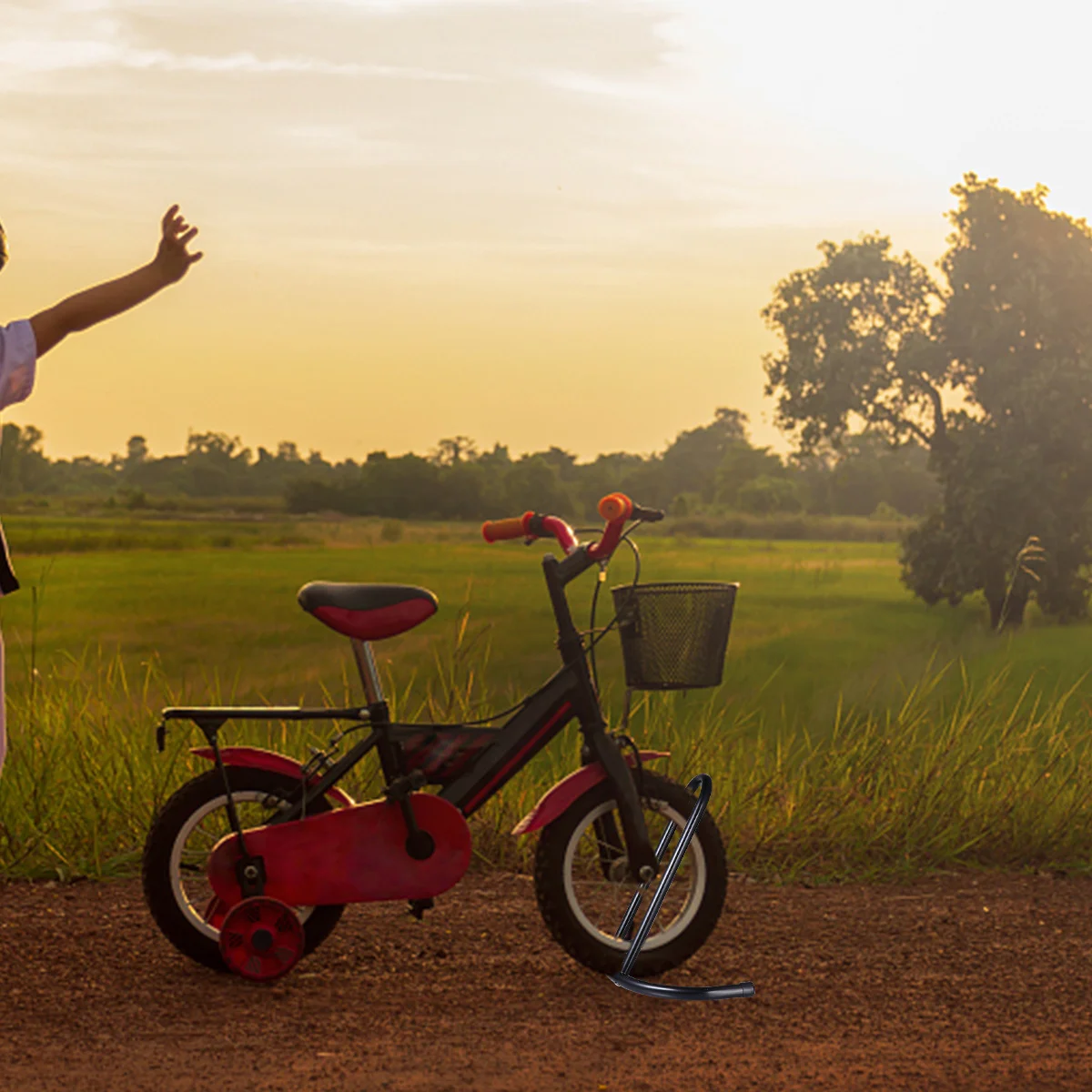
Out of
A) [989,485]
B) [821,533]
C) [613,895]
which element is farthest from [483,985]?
[821,533]

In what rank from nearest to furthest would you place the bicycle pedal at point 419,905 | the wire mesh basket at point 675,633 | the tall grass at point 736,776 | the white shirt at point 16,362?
1. the white shirt at point 16,362
2. the wire mesh basket at point 675,633
3. the bicycle pedal at point 419,905
4. the tall grass at point 736,776

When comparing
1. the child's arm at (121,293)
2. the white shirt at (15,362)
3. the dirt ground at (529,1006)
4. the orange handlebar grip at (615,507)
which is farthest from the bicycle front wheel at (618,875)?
the child's arm at (121,293)

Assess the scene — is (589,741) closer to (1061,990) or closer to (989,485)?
(1061,990)

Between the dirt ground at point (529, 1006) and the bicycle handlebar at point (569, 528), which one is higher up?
the bicycle handlebar at point (569, 528)

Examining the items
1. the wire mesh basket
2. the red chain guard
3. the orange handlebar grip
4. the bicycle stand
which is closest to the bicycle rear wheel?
the red chain guard

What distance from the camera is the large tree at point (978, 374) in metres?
24.0

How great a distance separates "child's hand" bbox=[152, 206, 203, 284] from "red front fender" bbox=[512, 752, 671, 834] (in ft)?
6.14

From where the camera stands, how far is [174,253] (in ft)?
12.8

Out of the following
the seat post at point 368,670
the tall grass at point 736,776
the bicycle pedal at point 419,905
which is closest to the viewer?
the seat post at point 368,670

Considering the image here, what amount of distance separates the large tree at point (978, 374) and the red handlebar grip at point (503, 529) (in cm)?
1967

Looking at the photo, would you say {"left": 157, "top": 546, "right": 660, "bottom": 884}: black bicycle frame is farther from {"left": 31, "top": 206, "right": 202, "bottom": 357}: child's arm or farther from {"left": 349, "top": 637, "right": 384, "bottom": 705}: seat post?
{"left": 31, "top": 206, "right": 202, "bottom": 357}: child's arm

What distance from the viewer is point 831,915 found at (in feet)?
17.4

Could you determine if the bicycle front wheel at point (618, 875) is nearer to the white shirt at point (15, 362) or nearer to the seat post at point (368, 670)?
the seat post at point (368, 670)

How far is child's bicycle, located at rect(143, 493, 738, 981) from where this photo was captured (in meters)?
4.20
